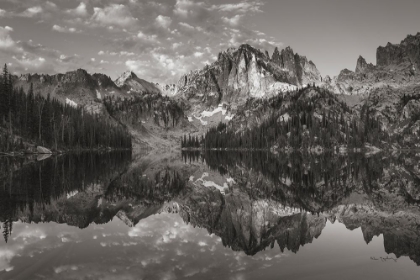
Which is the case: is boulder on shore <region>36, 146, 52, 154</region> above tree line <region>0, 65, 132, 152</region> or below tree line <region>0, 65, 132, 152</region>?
below

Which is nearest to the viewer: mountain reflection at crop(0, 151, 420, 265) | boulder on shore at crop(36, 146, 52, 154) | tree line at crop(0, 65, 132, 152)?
mountain reflection at crop(0, 151, 420, 265)

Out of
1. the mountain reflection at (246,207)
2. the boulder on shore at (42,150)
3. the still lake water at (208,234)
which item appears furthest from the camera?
the boulder on shore at (42,150)

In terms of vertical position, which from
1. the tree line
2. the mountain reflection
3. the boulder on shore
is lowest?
the mountain reflection

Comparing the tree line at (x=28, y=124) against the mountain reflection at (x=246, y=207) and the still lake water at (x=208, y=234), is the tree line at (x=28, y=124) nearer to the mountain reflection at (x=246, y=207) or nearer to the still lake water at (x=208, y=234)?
the mountain reflection at (x=246, y=207)

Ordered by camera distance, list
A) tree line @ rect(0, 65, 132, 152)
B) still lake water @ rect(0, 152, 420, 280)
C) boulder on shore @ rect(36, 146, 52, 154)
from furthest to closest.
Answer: boulder on shore @ rect(36, 146, 52, 154), tree line @ rect(0, 65, 132, 152), still lake water @ rect(0, 152, 420, 280)

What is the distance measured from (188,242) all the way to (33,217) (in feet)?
34.5

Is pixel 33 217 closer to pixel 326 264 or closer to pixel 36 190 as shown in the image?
pixel 36 190

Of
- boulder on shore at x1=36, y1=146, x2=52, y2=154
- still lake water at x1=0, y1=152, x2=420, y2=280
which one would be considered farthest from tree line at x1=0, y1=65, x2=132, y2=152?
still lake water at x1=0, y1=152, x2=420, y2=280

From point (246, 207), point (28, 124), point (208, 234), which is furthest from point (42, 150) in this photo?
point (208, 234)

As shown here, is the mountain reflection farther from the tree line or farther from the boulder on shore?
the boulder on shore

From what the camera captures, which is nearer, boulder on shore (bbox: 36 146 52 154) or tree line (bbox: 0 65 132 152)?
tree line (bbox: 0 65 132 152)

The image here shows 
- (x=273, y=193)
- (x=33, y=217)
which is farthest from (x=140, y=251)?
(x=273, y=193)

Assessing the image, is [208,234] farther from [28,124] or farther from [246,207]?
[28,124]

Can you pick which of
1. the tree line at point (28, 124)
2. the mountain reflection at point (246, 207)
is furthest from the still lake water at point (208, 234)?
the tree line at point (28, 124)
